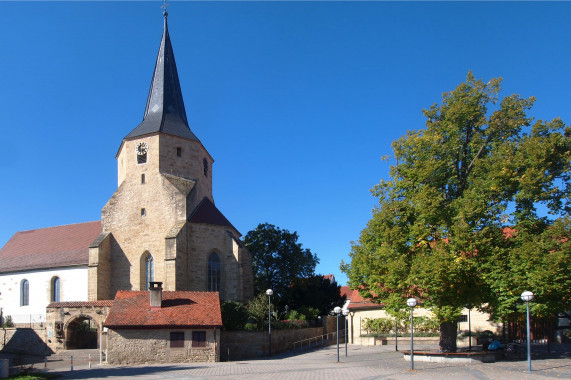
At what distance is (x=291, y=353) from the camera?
28.7 meters

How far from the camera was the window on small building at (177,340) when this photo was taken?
23.6m

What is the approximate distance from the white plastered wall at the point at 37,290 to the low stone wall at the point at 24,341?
220 inches

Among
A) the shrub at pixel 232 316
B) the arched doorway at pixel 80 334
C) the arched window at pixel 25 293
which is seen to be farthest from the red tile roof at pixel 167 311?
the arched window at pixel 25 293

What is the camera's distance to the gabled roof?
33.8m

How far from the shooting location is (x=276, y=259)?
41000 mm

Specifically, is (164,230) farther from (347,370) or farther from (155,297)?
(347,370)

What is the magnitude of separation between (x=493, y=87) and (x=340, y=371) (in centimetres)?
1348

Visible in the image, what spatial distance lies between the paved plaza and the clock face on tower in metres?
15.3

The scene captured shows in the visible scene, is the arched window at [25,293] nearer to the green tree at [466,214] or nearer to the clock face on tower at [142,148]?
the clock face on tower at [142,148]

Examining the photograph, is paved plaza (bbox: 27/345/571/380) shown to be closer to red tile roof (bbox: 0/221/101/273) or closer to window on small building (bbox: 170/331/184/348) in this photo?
window on small building (bbox: 170/331/184/348)

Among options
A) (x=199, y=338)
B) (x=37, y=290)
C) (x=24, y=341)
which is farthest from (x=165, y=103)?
(x=199, y=338)

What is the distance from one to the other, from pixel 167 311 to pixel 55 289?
54.5 feet

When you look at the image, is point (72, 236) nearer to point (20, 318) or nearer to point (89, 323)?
point (20, 318)

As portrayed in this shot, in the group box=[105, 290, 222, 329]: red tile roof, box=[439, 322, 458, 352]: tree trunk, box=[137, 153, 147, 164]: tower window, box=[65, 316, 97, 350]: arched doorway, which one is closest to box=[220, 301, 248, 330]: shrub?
box=[105, 290, 222, 329]: red tile roof
